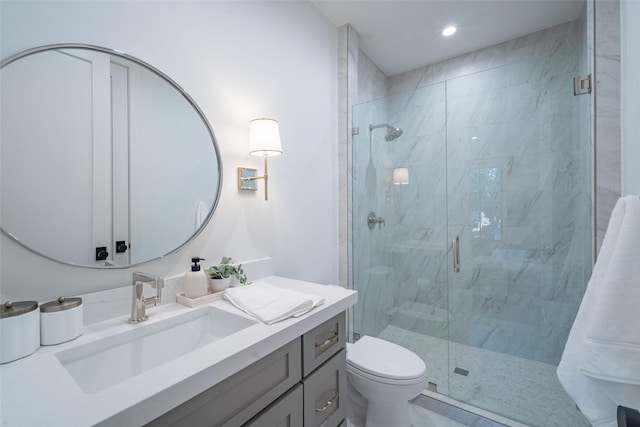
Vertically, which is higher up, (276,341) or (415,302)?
(276,341)

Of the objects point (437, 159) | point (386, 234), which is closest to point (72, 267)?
point (386, 234)

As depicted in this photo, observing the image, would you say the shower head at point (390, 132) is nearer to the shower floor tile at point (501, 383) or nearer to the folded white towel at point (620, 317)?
the folded white towel at point (620, 317)

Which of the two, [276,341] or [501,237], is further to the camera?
[501,237]

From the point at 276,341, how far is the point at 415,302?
6.05ft

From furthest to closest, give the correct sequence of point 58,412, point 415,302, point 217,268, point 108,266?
point 415,302 → point 217,268 → point 108,266 → point 58,412

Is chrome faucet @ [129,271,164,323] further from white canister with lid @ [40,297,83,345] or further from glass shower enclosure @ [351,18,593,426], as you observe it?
glass shower enclosure @ [351,18,593,426]

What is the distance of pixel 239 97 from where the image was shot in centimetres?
142

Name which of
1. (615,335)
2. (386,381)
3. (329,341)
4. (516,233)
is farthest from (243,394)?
(516,233)

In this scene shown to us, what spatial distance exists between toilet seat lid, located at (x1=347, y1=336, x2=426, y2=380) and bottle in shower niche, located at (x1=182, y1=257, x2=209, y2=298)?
0.89 meters

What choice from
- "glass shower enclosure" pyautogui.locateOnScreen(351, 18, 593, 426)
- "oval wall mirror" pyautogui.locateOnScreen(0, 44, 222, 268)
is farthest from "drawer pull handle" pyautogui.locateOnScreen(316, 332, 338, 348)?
"glass shower enclosure" pyautogui.locateOnScreen(351, 18, 593, 426)

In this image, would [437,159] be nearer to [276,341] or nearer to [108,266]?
[276,341]

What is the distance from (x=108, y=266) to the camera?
3.15 ft

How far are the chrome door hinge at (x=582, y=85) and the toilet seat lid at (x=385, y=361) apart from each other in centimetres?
177

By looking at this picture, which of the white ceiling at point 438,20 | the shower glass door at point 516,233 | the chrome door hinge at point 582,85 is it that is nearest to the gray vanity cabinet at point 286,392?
the shower glass door at point 516,233
